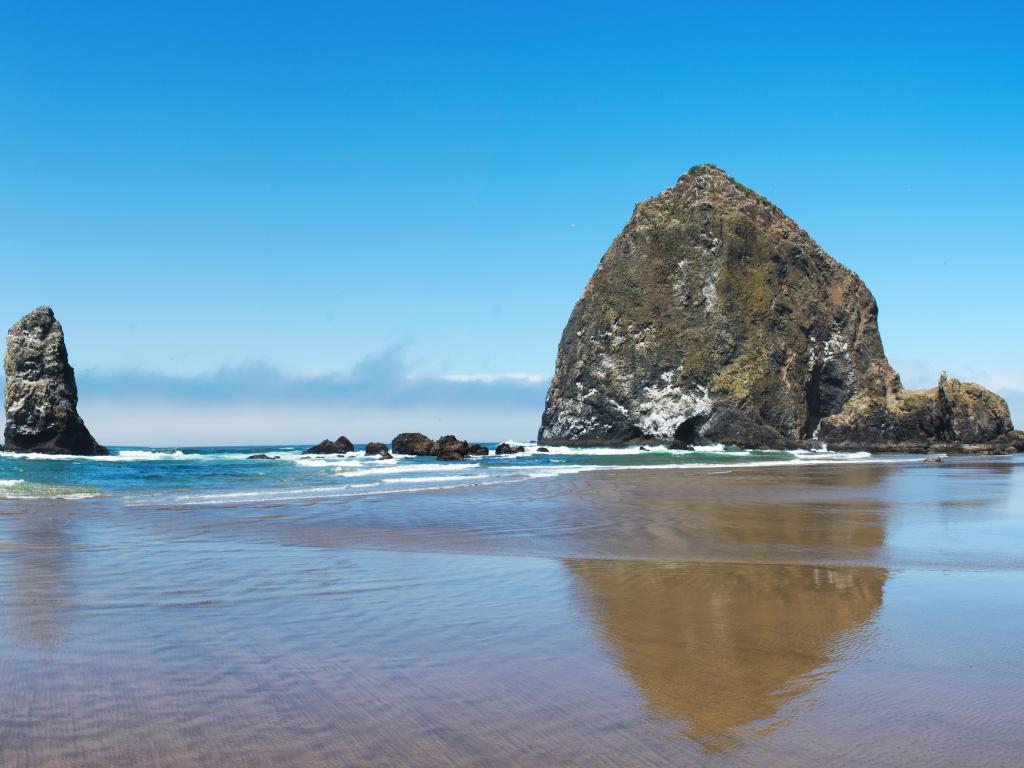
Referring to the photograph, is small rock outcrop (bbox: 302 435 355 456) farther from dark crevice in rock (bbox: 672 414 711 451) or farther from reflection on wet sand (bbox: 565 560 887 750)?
reflection on wet sand (bbox: 565 560 887 750)

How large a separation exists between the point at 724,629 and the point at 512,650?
5.82 feet

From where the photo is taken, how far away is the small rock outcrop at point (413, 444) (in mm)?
64062

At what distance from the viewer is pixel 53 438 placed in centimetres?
5450

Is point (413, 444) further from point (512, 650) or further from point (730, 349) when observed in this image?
point (512, 650)

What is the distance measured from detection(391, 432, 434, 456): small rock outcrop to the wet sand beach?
52246 millimetres

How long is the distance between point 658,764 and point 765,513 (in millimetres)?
12983

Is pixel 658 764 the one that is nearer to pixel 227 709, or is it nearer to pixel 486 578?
pixel 227 709

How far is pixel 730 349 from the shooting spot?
80.1 metres

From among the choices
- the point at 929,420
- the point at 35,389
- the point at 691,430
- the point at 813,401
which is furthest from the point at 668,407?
the point at 35,389

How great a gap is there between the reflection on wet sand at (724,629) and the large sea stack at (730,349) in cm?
6949

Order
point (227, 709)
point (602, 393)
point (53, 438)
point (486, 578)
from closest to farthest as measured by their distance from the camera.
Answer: point (227, 709)
point (486, 578)
point (53, 438)
point (602, 393)

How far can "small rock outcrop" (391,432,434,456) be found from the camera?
210 feet

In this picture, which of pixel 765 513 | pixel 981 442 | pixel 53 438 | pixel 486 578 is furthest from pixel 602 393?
pixel 486 578

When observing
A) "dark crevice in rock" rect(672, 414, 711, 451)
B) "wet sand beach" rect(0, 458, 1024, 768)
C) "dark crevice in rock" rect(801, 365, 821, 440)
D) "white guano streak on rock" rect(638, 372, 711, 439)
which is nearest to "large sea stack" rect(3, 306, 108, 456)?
"wet sand beach" rect(0, 458, 1024, 768)
